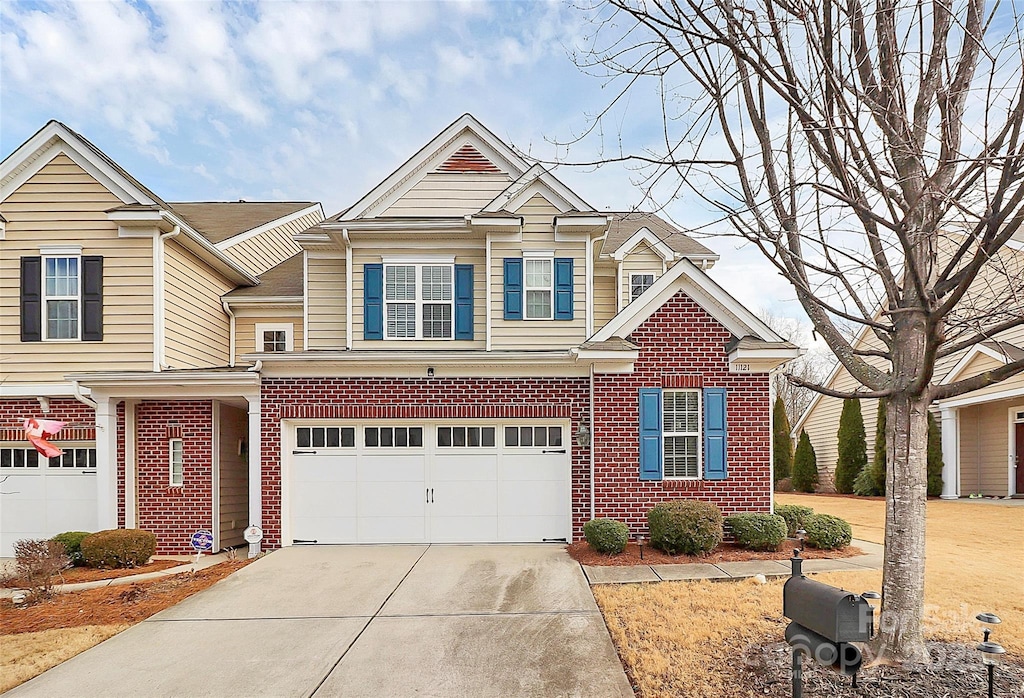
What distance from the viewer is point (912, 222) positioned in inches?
197

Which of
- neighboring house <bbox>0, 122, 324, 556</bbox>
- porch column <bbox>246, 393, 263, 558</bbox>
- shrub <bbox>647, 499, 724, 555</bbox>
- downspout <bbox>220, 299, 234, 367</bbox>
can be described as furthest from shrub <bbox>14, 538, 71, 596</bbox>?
shrub <bbox>647, 499, 724, 555</bbox>

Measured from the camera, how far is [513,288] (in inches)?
519

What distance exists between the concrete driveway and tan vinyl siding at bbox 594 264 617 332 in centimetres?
718

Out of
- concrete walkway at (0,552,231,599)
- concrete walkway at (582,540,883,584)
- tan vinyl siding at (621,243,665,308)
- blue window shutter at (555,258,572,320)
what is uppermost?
tan vinyl siding at (621,243,665,308)

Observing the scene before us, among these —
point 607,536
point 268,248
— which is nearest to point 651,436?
point 607,536

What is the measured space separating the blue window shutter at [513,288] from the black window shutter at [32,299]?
8620 mm

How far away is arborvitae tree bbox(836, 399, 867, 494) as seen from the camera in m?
21.4

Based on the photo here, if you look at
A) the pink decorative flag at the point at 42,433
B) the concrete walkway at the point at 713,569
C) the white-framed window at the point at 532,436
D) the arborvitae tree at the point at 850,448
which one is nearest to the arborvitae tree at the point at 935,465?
the arborvitae tree at the point at 850,448

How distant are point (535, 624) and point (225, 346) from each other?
10920 mm

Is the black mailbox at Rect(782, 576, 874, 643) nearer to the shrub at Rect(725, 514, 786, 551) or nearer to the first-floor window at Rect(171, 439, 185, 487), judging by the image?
the shrub at Rect(725, 514, 786, 551)

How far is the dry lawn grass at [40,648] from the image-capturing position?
238 inches

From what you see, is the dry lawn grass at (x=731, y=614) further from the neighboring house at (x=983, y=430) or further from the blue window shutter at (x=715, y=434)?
the neighboring house at (x=983, y=430)

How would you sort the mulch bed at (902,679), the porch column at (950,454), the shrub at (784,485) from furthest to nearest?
the shrub at (784,485)
the porch column at (950,454)
the mulch bed at (902,679)

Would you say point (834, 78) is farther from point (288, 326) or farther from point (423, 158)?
point (288, 326)
